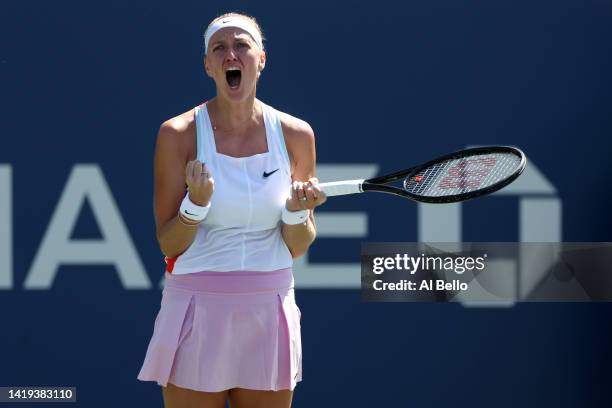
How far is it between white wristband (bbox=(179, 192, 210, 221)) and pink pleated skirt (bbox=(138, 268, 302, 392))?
0.17 m

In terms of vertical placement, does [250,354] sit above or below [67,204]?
below

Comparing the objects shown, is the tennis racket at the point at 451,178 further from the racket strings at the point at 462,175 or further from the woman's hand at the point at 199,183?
the woman's hand at the point at 199,183

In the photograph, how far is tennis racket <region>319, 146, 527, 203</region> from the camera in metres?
2.71

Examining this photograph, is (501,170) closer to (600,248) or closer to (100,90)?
(600,248)

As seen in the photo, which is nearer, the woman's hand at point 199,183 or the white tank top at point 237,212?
the woman's hand at point 199,183

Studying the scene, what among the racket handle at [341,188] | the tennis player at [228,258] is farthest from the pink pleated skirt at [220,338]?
the racket handle at [341,188]

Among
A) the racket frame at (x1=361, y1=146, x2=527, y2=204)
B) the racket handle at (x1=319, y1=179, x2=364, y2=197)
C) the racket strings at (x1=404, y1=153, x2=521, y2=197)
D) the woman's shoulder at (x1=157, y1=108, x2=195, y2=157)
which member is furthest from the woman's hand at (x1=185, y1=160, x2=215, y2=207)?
the racket strings at (x1=404, y1=153, x2=521, y2=197)

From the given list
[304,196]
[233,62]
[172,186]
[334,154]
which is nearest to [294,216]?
[304,196]

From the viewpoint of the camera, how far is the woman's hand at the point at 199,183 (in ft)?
8.11

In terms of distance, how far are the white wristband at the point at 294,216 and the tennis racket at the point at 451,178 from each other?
0.31 feet

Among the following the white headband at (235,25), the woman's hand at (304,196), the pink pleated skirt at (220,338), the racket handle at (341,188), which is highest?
the white headband at (235,25)

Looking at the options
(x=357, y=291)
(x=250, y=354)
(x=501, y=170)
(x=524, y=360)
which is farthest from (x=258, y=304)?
(x=524, y=360)

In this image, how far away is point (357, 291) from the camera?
13.7ft

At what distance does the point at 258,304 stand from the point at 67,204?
171 cm
